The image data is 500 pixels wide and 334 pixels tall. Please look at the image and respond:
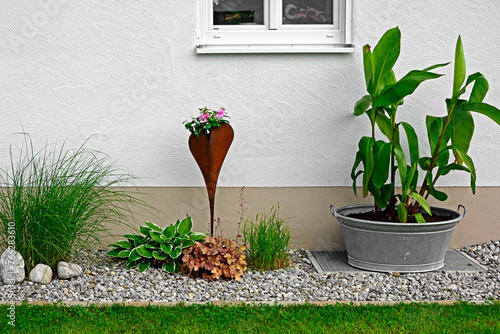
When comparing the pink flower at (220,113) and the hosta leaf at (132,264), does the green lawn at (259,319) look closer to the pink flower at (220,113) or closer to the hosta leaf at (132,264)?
the hosta leaf at (132,264)

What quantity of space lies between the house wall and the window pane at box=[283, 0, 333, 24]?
28 centimetres

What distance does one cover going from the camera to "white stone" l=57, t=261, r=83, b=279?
402 cm

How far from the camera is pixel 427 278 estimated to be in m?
4.18

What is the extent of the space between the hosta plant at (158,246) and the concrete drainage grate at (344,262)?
96 cm

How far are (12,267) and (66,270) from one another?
1.18 feet

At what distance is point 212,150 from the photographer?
4.45 metres

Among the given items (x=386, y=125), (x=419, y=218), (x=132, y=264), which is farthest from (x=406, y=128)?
(x=132, y=264)

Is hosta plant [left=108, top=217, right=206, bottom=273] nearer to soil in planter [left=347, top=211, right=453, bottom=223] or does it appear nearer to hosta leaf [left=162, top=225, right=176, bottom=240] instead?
hosta leaf [left=162, top=225, right=176, bottom=240]

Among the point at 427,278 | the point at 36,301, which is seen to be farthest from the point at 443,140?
the point at 36,301

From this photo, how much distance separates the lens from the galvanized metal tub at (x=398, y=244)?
13.8 feet

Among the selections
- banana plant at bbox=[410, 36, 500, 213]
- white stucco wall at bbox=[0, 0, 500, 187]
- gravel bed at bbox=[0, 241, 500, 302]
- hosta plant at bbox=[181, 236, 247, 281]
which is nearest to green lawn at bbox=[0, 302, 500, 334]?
gravel bed at bbox=[0, 241, 500, 302]

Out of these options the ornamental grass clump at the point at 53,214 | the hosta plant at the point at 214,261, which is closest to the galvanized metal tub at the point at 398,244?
the hosta plant at the point at 214,261

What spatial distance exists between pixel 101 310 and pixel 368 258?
200 centimetres

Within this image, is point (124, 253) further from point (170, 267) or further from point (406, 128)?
point (406, 128)
